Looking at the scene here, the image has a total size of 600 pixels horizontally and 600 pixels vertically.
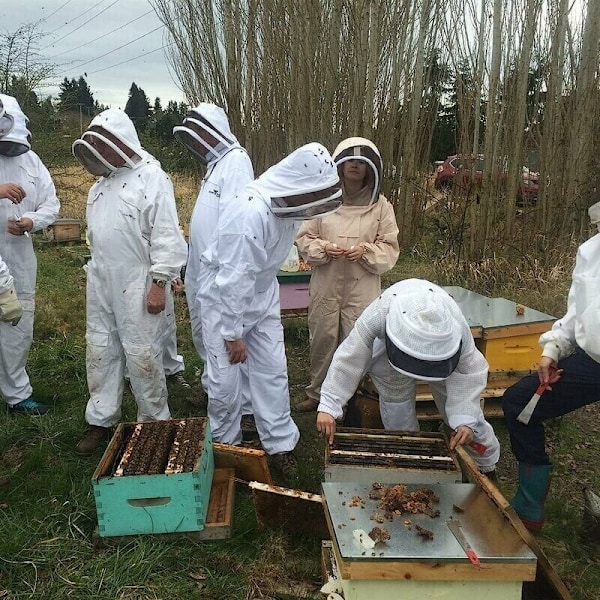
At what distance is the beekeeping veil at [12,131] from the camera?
3.66m

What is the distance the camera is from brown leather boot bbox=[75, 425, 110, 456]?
349 centimetres

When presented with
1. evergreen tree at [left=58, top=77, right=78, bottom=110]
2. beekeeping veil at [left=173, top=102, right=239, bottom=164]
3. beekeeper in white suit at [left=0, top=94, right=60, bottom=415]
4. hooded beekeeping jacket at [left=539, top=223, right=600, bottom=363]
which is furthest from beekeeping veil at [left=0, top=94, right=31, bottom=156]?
evergreen tree at [left=58, top=77, right=78, bottom=110]

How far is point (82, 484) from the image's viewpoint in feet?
10.2

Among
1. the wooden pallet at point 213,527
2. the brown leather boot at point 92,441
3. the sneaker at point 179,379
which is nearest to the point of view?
the wooden pallet at point 213,527

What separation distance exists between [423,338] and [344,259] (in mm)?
1592

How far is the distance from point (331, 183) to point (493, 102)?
4.72m

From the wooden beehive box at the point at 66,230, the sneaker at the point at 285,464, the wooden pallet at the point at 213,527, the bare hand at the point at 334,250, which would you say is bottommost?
the wooden beehive box at the point at 66,230

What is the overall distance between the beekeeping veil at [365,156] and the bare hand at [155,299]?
1421 mm

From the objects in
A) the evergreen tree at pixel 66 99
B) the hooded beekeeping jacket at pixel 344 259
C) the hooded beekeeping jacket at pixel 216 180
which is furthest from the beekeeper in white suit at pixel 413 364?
the evergreen tree at pixel 66 99

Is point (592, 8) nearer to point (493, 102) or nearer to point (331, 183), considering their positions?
point (493, 102)

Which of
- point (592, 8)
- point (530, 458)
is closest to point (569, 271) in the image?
point (592, 8)

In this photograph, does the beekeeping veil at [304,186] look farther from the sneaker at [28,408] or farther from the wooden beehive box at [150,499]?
the sneaker at [28,408]

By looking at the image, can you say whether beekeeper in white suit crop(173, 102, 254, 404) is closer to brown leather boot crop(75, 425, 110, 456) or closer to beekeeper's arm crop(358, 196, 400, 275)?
brown leather boot crop(75, 425, 110, 456)

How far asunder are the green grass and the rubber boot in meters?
0.18
